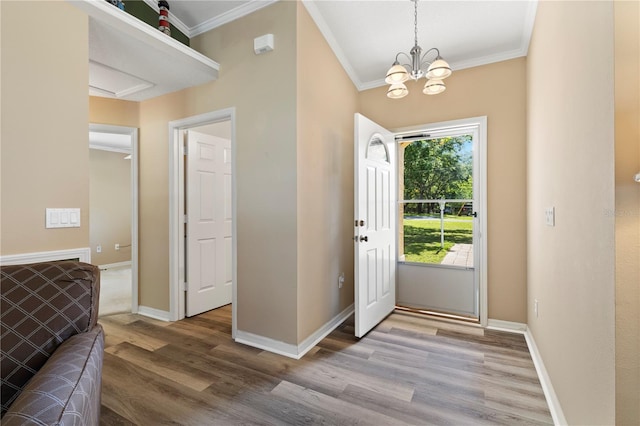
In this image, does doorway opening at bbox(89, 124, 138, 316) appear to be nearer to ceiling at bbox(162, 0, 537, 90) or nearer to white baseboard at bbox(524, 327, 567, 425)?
ceiling at bbox(162, 0, 537, 90)

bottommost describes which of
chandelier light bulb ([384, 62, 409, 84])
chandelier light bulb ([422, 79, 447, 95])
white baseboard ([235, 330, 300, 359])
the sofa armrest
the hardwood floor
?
the hardwood floor

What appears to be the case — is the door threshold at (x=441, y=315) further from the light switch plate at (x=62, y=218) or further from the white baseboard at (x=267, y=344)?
the light switch plate at (x=62, y=218)

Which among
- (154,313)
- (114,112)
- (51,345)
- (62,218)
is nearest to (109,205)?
(114,112)

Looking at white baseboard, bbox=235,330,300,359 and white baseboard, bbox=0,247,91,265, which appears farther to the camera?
white baseboard, bbox=235,330,300,359

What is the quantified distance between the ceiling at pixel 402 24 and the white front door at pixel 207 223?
3.79 feet

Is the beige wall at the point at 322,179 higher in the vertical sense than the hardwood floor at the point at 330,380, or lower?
higher

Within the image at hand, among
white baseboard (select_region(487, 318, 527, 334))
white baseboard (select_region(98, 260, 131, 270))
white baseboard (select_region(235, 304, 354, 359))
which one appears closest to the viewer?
white baseboard (select_region(235, 304, 354, 359))

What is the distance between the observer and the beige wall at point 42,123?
1.42 m

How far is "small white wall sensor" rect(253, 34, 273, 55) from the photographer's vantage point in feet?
7.46

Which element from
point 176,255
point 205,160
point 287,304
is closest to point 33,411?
point 287,304

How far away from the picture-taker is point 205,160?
3.24 metres

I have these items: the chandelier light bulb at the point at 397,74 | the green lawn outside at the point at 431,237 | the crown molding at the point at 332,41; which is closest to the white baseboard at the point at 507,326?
the green lawn outside at the point at 431,237

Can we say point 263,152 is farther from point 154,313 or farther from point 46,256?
point 154,313

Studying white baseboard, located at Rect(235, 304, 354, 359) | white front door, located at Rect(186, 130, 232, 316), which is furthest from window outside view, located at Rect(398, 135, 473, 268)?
white front door, located at Rect(186, 130, 232, 316)
